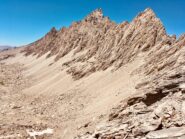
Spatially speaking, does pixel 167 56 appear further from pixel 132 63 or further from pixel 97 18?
pixel 97 18

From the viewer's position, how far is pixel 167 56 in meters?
38.7

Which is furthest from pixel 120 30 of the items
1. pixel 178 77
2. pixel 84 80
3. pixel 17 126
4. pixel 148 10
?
pixel 178 77

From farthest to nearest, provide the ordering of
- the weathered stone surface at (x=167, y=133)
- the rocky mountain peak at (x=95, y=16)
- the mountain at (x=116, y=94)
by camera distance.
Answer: the rocky mountain peak at (x=95, y=16) < the mountain at (x=116, y=94) < the weathered stone surface at (x=167, y=133)

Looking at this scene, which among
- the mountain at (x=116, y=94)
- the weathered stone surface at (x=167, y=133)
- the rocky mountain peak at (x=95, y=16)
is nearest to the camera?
the weathered stone surface at (x=167, y=133)

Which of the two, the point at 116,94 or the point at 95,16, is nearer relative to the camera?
the point at 116,94

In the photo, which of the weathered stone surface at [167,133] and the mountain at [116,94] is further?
the mountain at [116,94]

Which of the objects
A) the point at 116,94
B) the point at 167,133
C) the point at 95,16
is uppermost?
the point at 95,16

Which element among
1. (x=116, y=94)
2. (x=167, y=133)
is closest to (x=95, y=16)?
(x=116, y=94)

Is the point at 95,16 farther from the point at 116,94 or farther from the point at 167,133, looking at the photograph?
the point at 167,133

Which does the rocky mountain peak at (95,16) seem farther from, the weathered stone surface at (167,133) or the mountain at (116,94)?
the weathered stone surface at (167,133)

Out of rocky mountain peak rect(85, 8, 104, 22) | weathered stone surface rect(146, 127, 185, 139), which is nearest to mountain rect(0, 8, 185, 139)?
weathered stone surface rect(146, 127, 185, 139)

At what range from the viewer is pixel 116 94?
38469 mm

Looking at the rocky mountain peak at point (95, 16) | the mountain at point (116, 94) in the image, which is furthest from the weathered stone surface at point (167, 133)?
the rocky mountain peak at point (95, 16)

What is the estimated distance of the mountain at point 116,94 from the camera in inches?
826
